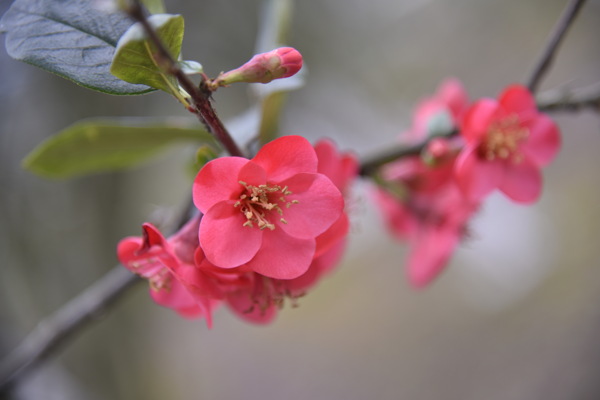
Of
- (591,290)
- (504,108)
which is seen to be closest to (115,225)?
(504,108)

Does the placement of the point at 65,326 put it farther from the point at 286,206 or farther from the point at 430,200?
the point at 430,200

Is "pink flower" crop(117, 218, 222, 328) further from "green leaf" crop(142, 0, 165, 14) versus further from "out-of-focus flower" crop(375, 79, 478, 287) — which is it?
"out-of-focus flower" crop(375, 79, 478, 287)

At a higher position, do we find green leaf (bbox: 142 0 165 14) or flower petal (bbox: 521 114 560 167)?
green leaf (bbox: 142 0 165 14)

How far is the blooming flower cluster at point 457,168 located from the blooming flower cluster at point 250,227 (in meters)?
0.24

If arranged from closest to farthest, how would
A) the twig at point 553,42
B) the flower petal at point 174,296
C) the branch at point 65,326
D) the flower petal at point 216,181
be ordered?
the flower petal at point 216,181, the flower petal at point 174,296, the twig at point 553,42, the branch at point 65,326

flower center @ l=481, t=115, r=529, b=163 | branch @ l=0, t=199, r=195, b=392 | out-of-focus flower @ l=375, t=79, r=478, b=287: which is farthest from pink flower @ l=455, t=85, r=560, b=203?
branch @ l=0, t=199, r=195, b=392

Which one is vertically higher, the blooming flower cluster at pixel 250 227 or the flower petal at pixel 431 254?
the blooming flower cluster at pixel 250 227

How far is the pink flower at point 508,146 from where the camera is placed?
0.63m

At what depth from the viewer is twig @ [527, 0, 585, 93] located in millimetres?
647

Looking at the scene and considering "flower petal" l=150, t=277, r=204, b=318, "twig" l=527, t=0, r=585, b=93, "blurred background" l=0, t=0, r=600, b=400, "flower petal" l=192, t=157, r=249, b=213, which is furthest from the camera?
"blurred background" l=0, t=0, r=600, b=400

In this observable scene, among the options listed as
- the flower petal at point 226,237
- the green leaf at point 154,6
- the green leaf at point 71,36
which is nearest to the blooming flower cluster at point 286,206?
the flower petal at point 226,237

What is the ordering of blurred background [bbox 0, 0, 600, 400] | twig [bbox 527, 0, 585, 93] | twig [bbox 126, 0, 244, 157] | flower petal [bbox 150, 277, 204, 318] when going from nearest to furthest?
twig [bbox 126, 0, 244, 157] → flower petal [bbox 150, 277, 204, 318] → twig [bbox 527, 0, 585, 93] → blurred background [bbox 0, 0, 600, 400]

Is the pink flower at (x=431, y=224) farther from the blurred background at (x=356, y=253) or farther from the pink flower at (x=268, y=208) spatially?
the pink flower at (x=268, y=208)

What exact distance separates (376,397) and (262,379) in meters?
1.00
